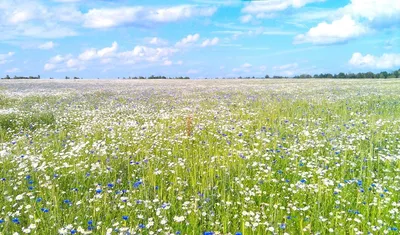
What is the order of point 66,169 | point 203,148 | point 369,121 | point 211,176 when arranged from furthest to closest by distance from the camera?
point 369,121
point 203,148
point 66,169
point 211,176

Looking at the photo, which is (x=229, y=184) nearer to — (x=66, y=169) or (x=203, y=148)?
(x=203, y=148)

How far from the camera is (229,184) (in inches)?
189

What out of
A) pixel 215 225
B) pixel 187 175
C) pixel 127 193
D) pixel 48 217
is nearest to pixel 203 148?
pixel 187 175

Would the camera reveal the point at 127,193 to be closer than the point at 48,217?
No

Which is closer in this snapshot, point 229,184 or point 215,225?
point 215,225

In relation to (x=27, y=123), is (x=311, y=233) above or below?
below

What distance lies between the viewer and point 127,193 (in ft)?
15.2

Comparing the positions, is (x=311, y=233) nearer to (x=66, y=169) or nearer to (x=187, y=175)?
(x=187, y=175)

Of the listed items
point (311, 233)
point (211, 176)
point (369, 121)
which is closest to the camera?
point (311, 233)

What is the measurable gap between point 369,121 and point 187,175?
7.41 m

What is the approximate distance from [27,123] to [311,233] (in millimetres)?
10436

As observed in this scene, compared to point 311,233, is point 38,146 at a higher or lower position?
higher

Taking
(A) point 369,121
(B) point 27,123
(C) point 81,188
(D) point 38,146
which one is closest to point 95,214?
(C) point 81,188

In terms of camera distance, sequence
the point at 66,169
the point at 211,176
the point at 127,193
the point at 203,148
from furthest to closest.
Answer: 1. the point at 203,148
2. the point at 66,169
3. the point at 211,176
4. the point at 127,193
